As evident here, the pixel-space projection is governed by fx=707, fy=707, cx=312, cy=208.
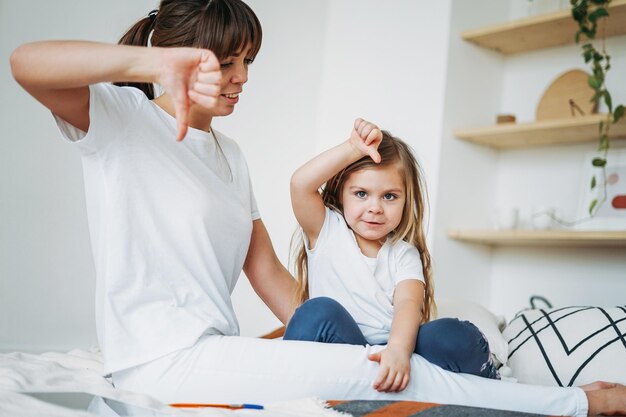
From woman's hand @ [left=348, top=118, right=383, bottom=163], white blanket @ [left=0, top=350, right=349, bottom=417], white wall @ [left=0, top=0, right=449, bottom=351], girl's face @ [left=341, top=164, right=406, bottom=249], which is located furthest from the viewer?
white wall @ [left=0, top=0, right=449, bottom=351]

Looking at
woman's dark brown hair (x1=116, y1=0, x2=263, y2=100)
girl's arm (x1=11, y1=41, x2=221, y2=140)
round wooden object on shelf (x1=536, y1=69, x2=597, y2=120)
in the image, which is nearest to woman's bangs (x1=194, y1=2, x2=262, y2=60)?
woman's dark brown hair (x1=116, y1=0, x2=263, y2=100)

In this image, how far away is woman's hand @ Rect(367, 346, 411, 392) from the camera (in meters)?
1.20

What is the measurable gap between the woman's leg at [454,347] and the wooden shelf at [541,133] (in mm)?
1493

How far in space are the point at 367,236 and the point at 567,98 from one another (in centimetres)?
167

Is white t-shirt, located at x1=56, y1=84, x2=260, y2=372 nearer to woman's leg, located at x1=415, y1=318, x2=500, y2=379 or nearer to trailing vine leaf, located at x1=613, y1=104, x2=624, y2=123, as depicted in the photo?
woman's leg, located at x1=415, y1=318, x2=500, y2=379

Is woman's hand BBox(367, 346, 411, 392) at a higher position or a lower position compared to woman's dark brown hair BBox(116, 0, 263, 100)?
lower

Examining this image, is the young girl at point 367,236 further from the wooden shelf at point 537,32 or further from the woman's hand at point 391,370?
the wooden shelf at point 537,32

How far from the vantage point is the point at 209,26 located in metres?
1.32

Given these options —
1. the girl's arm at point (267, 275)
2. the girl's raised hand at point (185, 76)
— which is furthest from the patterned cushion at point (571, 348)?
the girl's raised hand at point (185, 76)

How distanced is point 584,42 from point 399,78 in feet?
2.50

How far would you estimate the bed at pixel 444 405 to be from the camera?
939 mm

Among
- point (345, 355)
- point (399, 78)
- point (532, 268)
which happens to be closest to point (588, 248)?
point (532, 268)

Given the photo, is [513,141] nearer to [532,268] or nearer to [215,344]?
[532,268]

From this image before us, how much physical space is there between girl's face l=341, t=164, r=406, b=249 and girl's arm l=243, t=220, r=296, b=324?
201 mm
